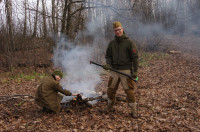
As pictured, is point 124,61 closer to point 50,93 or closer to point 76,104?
point 76,104

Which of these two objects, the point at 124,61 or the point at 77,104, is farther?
the point at 77,104

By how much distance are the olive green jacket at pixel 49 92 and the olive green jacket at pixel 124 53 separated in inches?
65.1

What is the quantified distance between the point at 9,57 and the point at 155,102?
31.8 ft

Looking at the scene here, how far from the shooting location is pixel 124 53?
4547 mm

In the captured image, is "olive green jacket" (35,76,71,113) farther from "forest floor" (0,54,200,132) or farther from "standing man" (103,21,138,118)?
"standing man" (103,21,138,118)

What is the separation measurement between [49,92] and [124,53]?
2350mm

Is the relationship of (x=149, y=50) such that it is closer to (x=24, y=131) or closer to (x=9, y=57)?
(x=9, y=57)

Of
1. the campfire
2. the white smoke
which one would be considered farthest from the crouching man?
the white smoke

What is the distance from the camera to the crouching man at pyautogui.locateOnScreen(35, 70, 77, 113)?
478 centimetres

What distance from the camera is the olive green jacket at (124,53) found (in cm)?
448

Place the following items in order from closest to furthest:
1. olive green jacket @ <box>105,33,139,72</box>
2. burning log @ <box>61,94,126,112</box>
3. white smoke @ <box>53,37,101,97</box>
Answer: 1. olive green jacket @ <box>105,33,139,72</box>
2. burning log @ <box>61,94,126,112</box>
3. white smoke @ <box>53,37,101,97</box>

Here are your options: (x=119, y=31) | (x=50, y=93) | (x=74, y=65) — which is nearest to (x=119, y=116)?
(x=50, y=93)

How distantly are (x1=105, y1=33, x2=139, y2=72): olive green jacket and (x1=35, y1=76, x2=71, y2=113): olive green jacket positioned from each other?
1.65 metres

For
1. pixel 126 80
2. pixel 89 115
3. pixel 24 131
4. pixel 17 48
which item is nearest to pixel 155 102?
pixel 126 80
